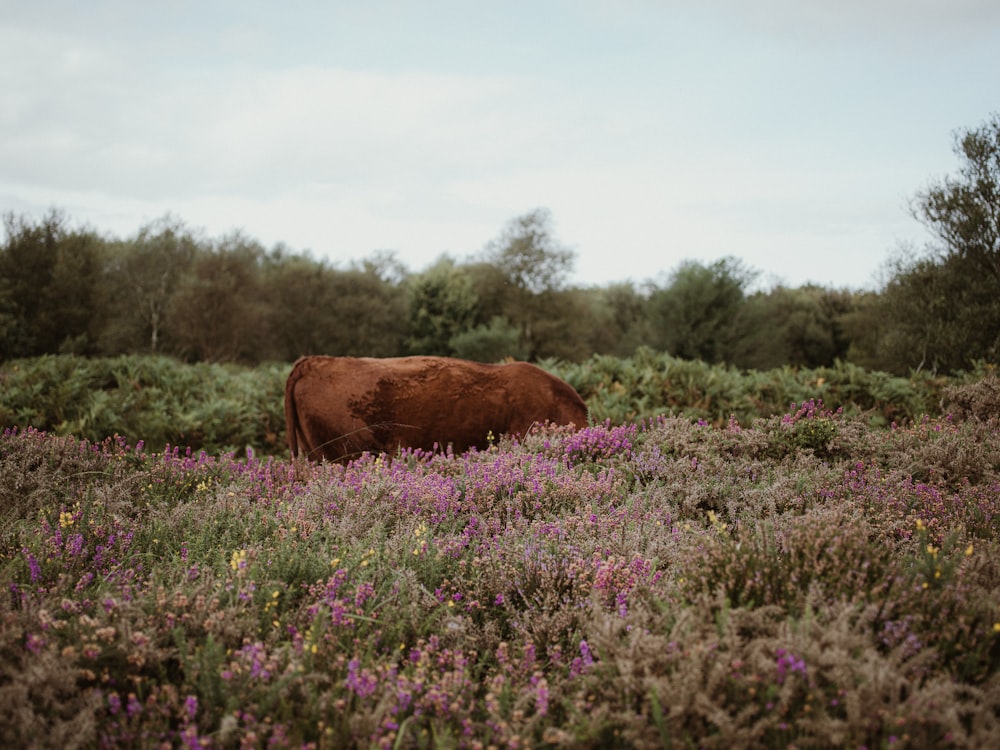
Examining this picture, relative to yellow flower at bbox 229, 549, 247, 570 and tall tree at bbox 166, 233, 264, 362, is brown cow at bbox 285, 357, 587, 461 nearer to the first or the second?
yellow flower at bbox 229, 549, 247, 570

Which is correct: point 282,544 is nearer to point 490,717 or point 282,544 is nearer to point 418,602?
point 418,602

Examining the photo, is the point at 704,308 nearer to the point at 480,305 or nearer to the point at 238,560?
the point at 480,305

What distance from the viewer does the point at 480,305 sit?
45.9 metres

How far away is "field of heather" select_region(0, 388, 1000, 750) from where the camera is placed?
6.98 ft

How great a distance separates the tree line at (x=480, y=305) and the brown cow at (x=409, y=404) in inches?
333

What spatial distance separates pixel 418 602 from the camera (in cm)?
301

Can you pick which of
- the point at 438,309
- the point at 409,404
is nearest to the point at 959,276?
the point at 409,404

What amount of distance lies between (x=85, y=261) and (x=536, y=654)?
27763 millimetres

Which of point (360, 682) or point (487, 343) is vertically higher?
point (487, 343)

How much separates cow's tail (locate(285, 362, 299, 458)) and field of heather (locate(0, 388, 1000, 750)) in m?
2.24

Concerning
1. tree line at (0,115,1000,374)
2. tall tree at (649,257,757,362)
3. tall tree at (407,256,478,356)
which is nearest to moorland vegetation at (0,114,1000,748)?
tree line at (0,115,1000,374)

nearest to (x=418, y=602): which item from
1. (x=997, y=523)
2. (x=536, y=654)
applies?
(x=536, y=654)

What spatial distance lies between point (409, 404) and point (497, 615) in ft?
12.3

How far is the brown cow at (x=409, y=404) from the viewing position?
655 cm
